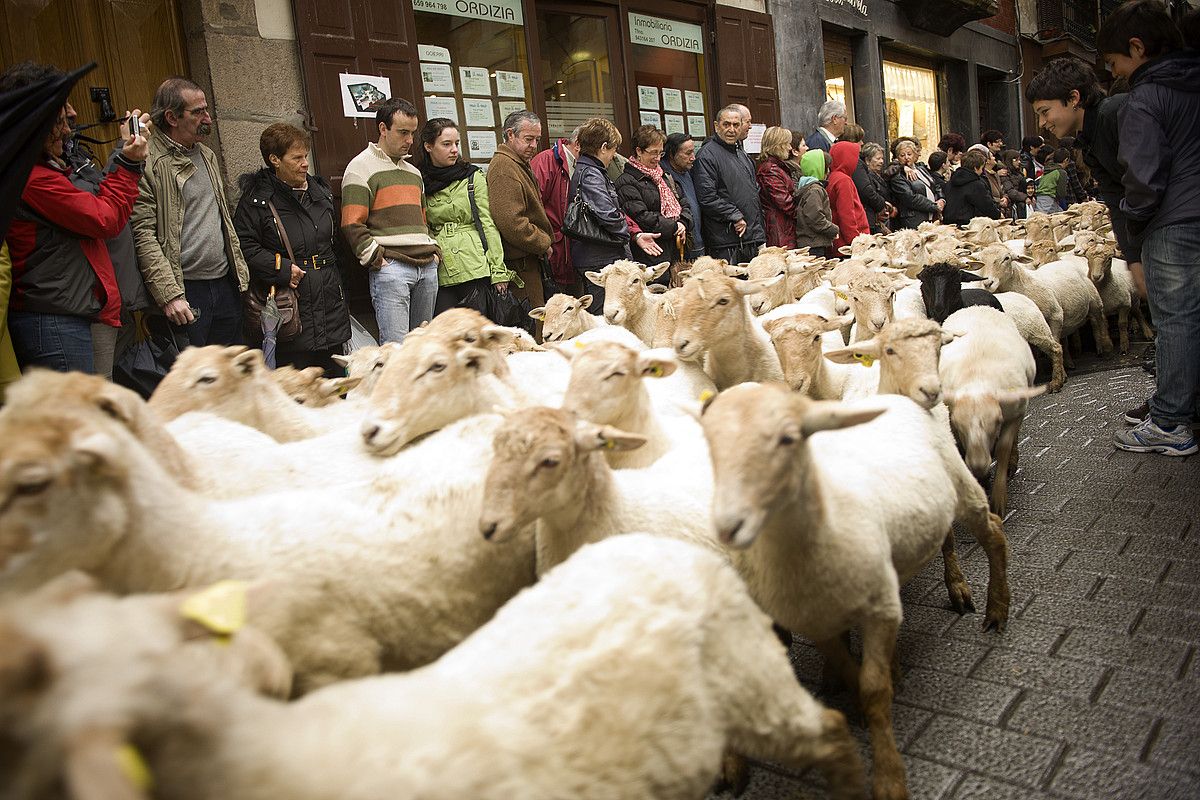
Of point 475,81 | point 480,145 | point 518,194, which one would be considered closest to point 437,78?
point 475,81

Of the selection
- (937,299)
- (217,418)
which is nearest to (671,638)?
(217,418)

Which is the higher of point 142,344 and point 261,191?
point 261,191

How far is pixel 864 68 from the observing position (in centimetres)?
1513

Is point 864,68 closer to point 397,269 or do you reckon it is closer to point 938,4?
point 938,4

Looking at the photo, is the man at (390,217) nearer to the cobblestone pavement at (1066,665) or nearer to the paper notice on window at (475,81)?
the paper notice on window at (475,81)

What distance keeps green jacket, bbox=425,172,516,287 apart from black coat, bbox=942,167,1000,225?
7.79 metres

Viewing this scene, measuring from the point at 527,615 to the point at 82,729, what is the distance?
33.3 inches

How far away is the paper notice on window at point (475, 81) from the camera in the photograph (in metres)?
8.16

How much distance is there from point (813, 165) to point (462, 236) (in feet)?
17.2

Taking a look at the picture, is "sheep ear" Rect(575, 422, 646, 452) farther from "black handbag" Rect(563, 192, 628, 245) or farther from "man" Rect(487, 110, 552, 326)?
"black handbag" Rect(563, 192, 628, 245)

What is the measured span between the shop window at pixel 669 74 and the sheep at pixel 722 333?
6486 mm

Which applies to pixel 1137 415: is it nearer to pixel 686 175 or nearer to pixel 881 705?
pixel 881 705

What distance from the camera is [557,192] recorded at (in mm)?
7090

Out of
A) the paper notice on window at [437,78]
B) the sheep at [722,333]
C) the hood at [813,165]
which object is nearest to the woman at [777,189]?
the hood at [813,165]
